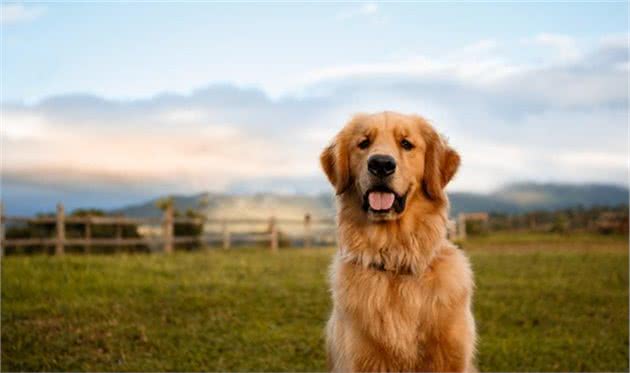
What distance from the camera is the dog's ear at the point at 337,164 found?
4.64 meters

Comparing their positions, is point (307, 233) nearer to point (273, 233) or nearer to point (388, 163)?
point (273, 233)

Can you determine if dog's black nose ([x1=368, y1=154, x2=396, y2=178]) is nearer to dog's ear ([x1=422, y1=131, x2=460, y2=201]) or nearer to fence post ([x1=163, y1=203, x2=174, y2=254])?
dog's ear ([x1=422, y1=131, x2=460, y2=201])

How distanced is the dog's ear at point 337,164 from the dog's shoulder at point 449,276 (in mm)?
772

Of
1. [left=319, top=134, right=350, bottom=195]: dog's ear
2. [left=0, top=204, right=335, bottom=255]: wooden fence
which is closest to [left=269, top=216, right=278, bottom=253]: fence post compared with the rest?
[left=0, top=204, right=335, bottom=255]: wooden fence

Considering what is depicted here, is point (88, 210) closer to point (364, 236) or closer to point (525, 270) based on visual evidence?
point (525, 270)

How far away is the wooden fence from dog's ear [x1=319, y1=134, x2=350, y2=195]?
15.8 meters

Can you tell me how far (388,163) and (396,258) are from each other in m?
0.68

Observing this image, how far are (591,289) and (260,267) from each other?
7.52 meters

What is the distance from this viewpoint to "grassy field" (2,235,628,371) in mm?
8008

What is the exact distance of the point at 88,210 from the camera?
92.4 feet

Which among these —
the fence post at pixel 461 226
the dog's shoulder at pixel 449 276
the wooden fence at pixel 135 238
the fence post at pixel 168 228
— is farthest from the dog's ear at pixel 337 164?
the fence post at pixel 461 226

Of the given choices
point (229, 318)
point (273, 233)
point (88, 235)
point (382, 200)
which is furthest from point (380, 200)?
point (273, 233)

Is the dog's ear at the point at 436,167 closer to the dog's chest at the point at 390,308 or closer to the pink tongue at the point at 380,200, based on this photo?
the pink tongue at the point at 380,200

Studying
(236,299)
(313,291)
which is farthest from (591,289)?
(236,299)
